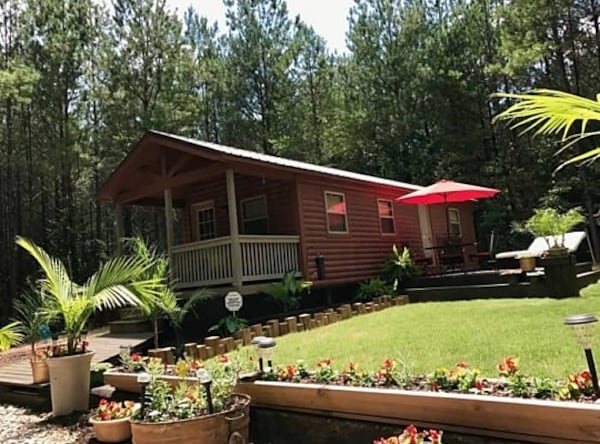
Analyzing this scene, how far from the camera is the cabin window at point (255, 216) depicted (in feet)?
38.9

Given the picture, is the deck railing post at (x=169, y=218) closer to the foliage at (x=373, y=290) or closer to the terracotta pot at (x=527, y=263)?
the foliage at (x=373, y=290)

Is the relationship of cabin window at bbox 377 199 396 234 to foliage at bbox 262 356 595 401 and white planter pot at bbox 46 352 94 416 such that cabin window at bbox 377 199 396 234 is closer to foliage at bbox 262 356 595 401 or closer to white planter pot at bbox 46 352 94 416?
white planter pot at bbox 46 352 94 416

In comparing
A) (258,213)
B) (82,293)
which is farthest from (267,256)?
(82,293)

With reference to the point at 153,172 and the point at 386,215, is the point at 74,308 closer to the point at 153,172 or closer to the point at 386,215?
the point at 153,172

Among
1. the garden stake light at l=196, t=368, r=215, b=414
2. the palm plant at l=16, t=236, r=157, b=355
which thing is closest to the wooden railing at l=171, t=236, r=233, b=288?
the palm plant at l=16, t=236, r=157, b=355

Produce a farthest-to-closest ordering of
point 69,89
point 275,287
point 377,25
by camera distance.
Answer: point 377,25 → point 69,89 → point 275,287

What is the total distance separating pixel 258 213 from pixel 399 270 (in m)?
3.63

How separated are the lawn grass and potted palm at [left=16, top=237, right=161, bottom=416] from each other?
2004 millimetres

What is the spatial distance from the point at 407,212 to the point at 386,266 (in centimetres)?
295

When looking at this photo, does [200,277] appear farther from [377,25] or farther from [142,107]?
[377,25]

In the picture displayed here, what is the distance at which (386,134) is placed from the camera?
2434cm

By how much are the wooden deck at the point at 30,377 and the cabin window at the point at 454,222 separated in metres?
11.1

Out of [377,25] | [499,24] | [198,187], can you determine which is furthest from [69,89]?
[499,24]

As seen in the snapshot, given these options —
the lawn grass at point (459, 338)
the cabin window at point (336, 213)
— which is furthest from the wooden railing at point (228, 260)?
the lawn grass at point (459, 338)
